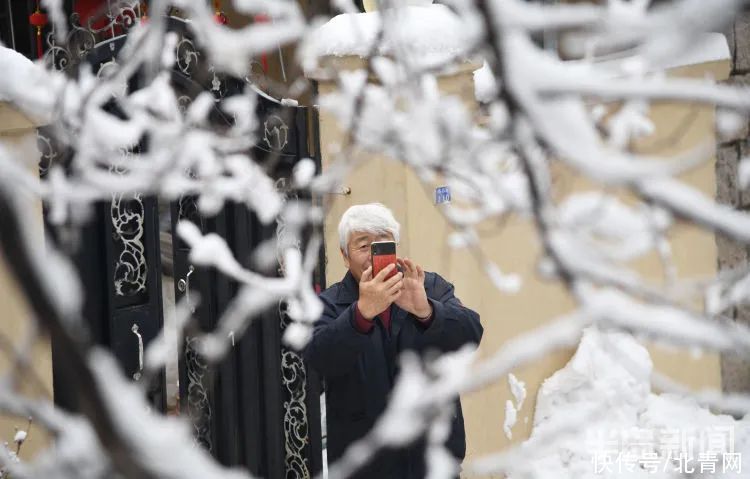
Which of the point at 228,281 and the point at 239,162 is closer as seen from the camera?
the point at 239,162

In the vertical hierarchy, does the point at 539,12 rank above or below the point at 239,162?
above

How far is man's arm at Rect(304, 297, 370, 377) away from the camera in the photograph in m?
2.36

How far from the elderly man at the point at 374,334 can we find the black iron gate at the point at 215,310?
975mm

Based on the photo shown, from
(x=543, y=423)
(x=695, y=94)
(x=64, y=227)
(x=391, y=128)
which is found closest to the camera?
(x=695, y=94)

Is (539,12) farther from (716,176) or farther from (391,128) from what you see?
(716,176)

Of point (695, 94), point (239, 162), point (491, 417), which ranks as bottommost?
point (491, 417)

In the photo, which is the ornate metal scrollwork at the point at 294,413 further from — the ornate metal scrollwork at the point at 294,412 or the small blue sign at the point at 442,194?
the small blue sign at the point at 442,194

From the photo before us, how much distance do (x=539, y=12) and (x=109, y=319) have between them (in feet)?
9.28

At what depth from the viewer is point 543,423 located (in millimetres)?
4320

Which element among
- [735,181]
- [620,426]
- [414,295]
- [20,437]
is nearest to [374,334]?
[414,295]

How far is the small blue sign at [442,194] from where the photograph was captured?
12.1ft

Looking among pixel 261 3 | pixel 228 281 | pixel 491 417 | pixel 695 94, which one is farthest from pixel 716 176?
pixel 695 94

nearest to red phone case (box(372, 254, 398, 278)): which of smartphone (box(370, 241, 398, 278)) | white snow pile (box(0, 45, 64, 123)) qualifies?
smartphone (box(370, 241, 398, 278))

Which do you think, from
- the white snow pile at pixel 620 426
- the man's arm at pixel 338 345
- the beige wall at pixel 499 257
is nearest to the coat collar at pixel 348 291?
the man's arm at pixel 338 345
